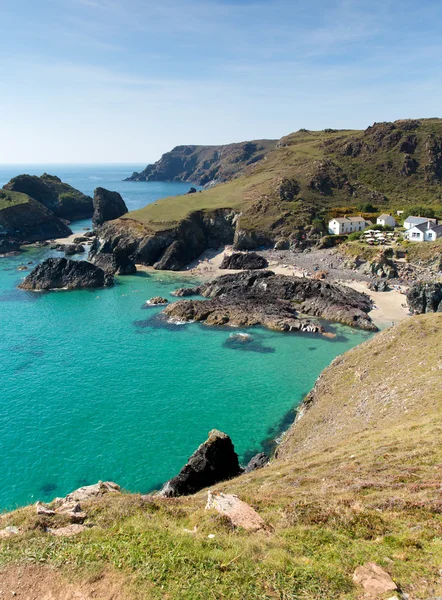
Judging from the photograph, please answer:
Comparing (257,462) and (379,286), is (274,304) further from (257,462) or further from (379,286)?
(257,462)

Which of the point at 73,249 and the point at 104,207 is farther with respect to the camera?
the point at 104,207

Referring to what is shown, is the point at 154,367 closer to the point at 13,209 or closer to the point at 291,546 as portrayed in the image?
the point at 291,546

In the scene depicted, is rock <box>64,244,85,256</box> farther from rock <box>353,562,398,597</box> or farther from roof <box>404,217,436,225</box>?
rock <box>353,562,398,597</box>

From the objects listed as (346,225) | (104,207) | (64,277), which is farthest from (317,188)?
(64,277)

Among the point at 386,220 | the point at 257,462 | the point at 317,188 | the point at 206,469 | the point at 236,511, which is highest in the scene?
the point at 317,188

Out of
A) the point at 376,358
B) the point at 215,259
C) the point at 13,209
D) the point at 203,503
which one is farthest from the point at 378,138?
the point at 203,503

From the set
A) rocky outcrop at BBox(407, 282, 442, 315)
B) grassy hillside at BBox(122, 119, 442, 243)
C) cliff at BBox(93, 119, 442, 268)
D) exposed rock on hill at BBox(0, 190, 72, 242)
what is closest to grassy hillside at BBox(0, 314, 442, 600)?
rocky outcrop at BBox(407, 282, 442, 315)
